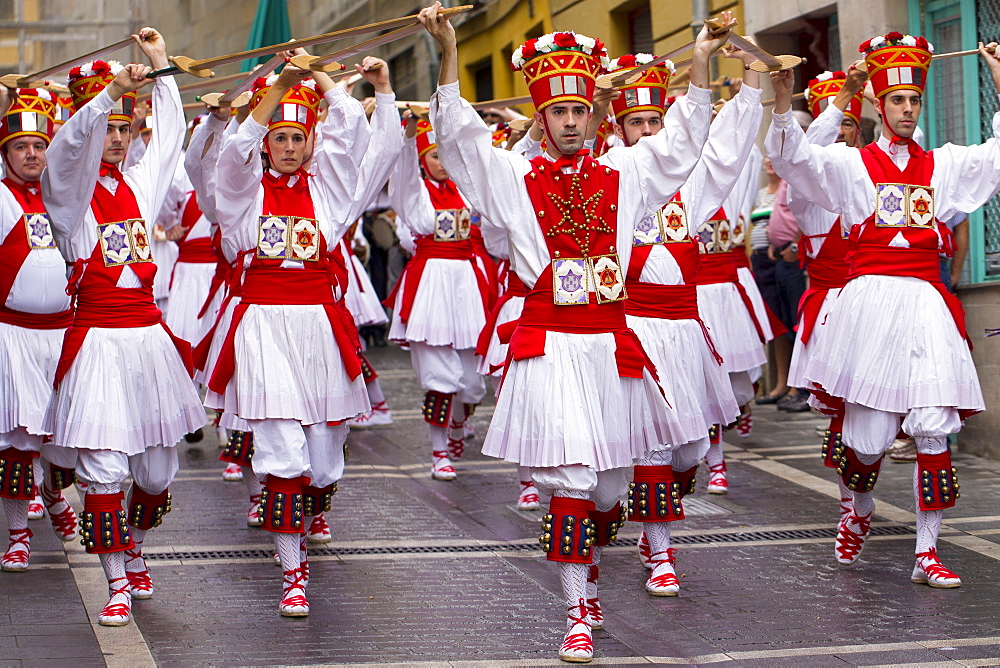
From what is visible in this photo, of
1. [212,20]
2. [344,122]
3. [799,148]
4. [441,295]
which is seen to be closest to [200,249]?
[441,295]

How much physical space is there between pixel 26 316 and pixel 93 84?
1372 mm

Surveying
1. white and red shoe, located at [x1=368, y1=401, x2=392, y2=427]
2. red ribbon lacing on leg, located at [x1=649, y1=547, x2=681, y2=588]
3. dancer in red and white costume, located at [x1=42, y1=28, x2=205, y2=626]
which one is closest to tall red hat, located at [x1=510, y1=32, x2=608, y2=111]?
dancer in red and white costume, located at [x1=42, y1=28, x2=205, y2=626]

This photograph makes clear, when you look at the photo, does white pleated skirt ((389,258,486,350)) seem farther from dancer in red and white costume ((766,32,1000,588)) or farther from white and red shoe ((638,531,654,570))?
dancer in red and white costume ((766,32,1000,588))

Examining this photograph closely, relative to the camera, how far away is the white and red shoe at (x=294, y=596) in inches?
248

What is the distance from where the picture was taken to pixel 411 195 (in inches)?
389

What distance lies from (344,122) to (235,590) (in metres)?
2.26

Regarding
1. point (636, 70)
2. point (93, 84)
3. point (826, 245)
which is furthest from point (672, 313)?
point (93, 84)

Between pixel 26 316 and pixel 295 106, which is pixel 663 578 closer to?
pixel 295 106

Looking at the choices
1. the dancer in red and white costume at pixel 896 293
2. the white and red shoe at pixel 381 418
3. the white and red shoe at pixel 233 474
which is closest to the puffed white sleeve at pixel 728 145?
the dancer in red and white costume at pixel 896 293

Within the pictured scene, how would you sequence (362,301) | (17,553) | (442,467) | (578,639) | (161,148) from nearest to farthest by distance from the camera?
(578,639) < (161,148) < (17,553) < (442,467) < (362,301)

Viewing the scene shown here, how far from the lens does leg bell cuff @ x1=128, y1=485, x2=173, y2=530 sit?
6.62 metres

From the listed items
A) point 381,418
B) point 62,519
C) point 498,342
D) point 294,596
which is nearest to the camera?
point 294,596

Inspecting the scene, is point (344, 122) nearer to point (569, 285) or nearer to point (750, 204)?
point (569, 285)

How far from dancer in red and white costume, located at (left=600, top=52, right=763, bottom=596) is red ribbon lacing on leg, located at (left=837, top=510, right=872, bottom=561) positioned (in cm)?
77
